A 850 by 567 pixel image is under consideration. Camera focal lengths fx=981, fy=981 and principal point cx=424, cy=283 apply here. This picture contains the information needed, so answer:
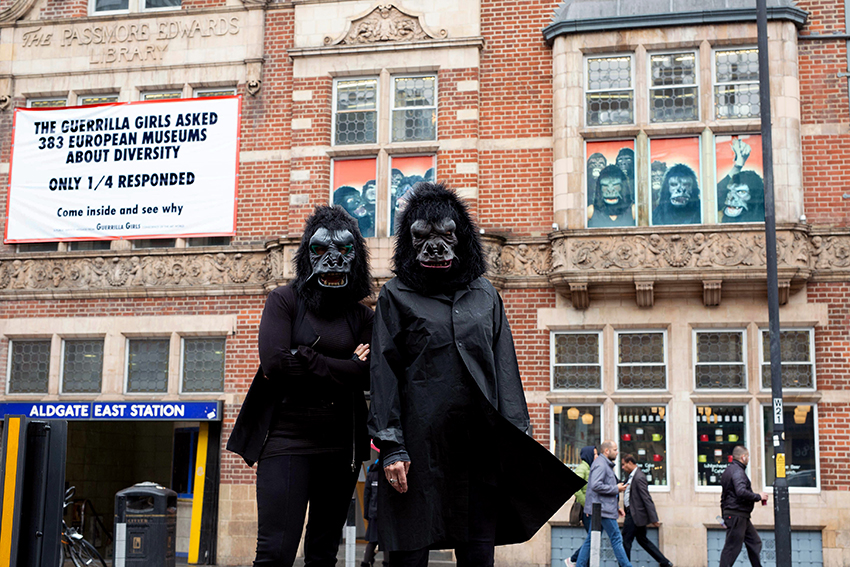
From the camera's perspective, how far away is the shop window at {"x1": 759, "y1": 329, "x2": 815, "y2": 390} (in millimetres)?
15086

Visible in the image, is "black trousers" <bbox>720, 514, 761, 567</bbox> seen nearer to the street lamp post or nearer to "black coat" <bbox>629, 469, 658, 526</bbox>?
the street lamp post

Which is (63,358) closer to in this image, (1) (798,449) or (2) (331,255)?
(1) (798,449)

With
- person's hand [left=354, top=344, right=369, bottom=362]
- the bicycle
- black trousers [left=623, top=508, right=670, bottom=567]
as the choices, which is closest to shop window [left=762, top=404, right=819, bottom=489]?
black trousers [left=623, top=508, right=670, bottom=567]

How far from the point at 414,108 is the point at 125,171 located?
547 centimetres

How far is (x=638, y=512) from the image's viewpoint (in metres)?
14.0

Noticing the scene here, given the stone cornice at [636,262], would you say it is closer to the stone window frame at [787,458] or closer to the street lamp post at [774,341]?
the street lamp post at [774,341]

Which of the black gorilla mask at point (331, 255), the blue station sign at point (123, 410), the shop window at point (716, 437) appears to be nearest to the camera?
the black gorilla mask at point (331, 255)

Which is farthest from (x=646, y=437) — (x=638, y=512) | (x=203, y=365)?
(x=203, y=365)

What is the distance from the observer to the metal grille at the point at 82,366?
17.4 meters

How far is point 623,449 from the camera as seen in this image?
15531 millimetres

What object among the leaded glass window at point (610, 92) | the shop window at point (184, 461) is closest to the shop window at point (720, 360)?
the leaded glass window at point (610, 92)

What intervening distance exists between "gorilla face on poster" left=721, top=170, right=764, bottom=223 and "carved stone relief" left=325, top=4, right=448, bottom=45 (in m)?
5.42

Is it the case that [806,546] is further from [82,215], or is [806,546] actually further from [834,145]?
[82,215]

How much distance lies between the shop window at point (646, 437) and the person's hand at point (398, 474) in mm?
11731
